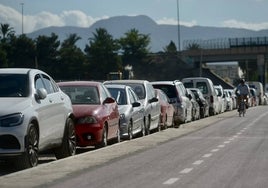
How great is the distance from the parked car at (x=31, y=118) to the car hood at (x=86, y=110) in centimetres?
138

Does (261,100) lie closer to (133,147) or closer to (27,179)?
(133,147)

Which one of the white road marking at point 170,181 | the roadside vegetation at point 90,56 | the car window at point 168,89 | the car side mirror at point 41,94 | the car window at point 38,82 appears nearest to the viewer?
the white road marking at point 170,181

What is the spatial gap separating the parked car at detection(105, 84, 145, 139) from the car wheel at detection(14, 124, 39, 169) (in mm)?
6981

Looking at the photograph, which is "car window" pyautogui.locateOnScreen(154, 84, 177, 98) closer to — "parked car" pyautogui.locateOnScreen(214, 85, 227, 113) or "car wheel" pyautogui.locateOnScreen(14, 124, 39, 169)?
"parked car" pyautogui.locateOnScreen(214, 85, 227, 113)

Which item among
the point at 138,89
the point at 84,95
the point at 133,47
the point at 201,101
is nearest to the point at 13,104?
the point at 84,95

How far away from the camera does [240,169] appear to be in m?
13.5

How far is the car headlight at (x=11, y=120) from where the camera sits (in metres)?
13.0

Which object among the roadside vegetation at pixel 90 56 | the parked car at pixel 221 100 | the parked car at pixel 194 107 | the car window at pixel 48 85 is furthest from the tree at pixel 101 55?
the car window at pixel 48 85

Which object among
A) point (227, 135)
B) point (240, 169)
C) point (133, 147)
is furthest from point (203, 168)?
point (227, 135)

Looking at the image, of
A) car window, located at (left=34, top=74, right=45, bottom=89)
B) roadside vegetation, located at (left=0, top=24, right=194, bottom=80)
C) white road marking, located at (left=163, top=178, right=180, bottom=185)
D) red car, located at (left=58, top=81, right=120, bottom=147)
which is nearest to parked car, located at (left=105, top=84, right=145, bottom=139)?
red car, located at (left=58, top=81, right=120, bottom=147)

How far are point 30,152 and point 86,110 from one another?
4352 mm

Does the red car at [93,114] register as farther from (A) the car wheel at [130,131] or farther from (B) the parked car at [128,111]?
(A) the car wheel at [130,131]

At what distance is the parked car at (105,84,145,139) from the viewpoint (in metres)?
20.8

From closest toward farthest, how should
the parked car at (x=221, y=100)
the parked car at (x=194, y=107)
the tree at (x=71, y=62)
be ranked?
1. the parked car at (x=194, y=107)
2. the parked car at (x=221, y=100)
3. the tree at (x=71, y=62)
